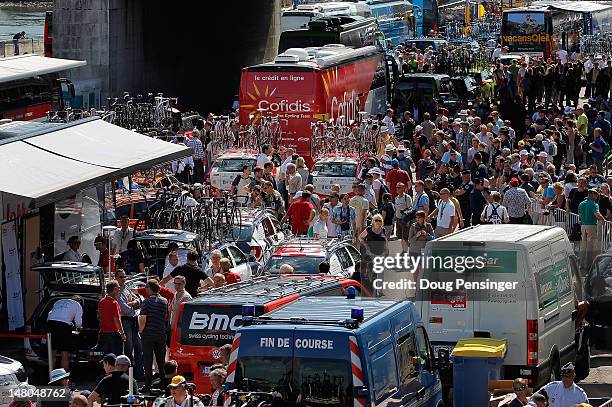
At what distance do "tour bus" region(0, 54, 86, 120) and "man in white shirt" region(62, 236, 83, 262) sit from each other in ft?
30.6

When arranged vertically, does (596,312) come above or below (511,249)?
below

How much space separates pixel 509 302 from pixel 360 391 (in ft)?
14.8

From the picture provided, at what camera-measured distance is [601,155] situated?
35.9 metres

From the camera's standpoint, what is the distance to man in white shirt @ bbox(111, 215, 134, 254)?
26.3 metres

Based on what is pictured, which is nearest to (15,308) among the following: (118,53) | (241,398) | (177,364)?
→ (177,364)

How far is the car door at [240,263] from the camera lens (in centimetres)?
2423

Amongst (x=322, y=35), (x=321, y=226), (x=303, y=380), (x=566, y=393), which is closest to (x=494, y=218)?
(x=321, y=226)

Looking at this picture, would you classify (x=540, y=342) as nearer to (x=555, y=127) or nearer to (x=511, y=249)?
(x=511, y=249)

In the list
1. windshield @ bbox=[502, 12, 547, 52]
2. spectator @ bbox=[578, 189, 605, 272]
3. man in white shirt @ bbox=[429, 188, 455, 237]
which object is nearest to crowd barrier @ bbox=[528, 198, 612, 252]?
spectator @ bbox=[578, 189, 605, 272]

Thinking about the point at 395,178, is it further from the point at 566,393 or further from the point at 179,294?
the point at 566,393

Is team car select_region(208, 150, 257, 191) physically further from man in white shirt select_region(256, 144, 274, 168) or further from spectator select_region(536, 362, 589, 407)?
spectator select_region(536, 362, 589, 407)

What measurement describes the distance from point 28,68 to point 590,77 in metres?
23.6

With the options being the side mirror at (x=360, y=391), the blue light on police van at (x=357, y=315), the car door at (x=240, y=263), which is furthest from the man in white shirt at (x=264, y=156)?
the side mirror at (x=360, y=391)

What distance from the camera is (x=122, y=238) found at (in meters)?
26.5
